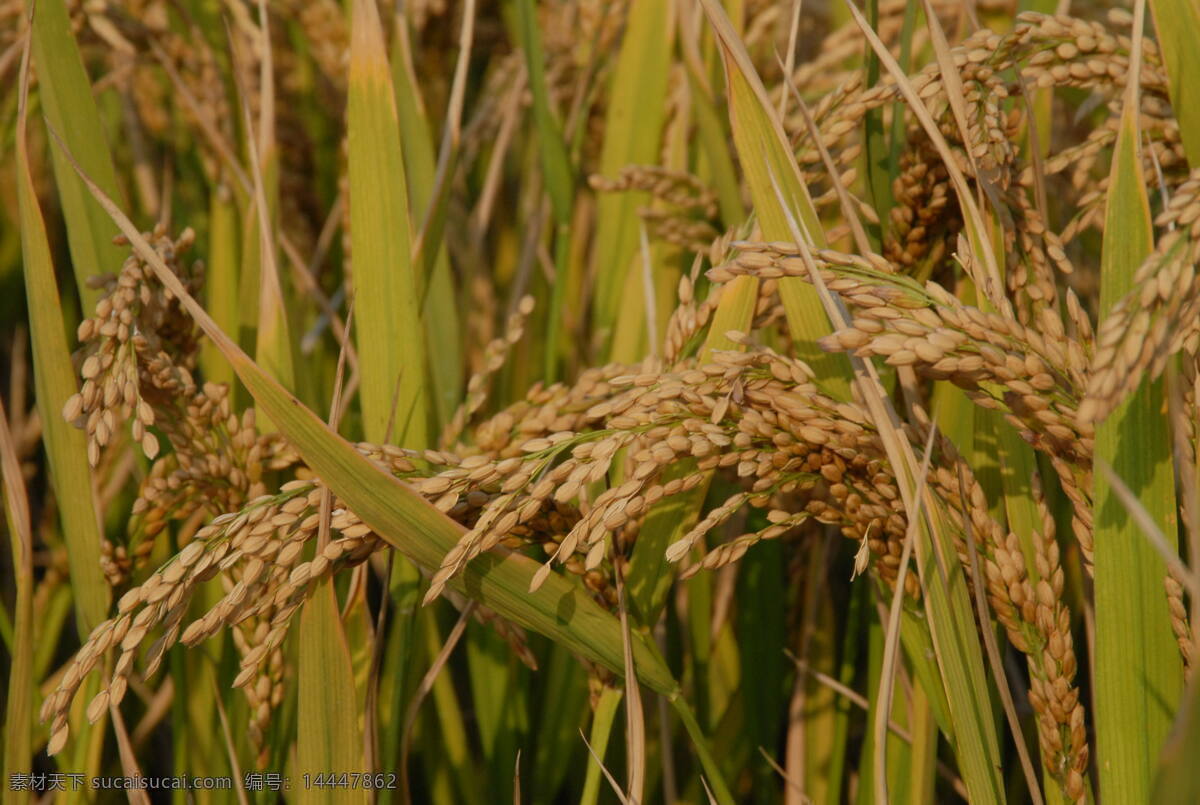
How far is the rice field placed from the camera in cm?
72

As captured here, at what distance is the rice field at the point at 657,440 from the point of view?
72 cm

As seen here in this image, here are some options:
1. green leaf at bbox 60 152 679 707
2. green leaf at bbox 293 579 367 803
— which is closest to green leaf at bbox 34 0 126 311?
green leaf at bbox 60 152 679 707

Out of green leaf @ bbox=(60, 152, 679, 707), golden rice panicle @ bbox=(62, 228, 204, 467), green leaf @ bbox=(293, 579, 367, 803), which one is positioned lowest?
green leaf @ bbox=(293, 579, 367, 803)

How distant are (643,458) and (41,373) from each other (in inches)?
25.9

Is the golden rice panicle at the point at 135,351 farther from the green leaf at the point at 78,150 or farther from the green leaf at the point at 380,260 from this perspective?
the green leaf at the point at 380,260

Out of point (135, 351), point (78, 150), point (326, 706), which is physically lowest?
point (326, 706)

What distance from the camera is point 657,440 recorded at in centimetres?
75

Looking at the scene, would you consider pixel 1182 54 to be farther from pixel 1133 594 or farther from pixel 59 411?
pixel 59 411

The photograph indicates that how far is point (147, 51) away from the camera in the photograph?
151cm

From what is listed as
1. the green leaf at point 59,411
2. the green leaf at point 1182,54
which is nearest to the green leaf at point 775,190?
the green leaf at point 1182,54

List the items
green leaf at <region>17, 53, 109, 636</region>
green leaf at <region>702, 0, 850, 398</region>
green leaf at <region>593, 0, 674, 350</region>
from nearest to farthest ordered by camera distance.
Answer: green leaf at <region>702, 0, 850, 398</region> < green leaf at <region>17, 53, 109, 636</region> < green leaf at <region>593, 0, 674, 350</region>

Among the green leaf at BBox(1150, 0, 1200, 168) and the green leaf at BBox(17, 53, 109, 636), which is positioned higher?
the green leaf at BBox(1150, 0, 1200, 168)

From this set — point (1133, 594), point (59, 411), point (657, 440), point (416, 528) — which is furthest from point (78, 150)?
point (1133, 594)

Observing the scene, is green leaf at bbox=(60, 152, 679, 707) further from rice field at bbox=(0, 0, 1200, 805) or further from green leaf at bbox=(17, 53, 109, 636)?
green leaf at bbox=(17, 53, 109, 636)
